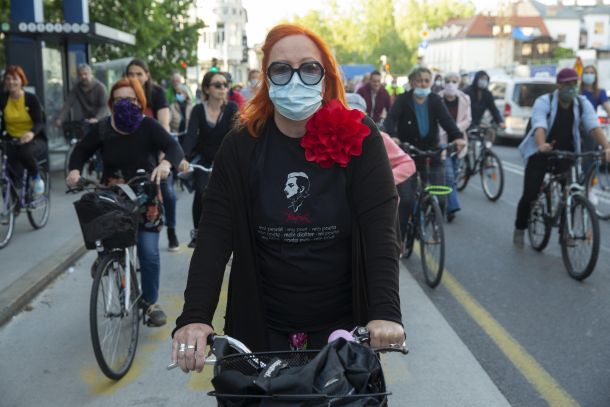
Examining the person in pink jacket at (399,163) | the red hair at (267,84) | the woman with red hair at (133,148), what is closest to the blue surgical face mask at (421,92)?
the person in pink jacket at (399,163)

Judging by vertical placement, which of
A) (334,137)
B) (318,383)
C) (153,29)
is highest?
(153,29)

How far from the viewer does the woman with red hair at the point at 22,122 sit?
8406 millimetres

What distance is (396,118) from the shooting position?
7.79 metres

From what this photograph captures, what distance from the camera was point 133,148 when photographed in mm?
5133

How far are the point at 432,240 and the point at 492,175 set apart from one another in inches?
204

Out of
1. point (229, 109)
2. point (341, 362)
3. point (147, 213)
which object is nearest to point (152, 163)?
point (147, 213)

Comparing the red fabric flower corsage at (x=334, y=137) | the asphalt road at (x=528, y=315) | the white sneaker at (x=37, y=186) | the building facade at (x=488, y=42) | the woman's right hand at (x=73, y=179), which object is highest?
the building facade at (x=488, y=42)

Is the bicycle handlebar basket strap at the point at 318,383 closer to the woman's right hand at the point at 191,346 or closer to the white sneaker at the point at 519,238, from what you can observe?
the woman's right hand at the point at 191,346

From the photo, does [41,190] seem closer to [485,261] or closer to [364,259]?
[485,261]

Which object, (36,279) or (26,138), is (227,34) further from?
(36,279)

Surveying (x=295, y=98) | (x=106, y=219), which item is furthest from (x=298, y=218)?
(x=106, y=219)

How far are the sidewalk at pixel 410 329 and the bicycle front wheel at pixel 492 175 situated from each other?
4607 mm

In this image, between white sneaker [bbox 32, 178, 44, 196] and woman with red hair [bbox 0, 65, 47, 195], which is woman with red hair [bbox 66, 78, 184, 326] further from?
white sneaker [bbox 32, 178, 44, 196]

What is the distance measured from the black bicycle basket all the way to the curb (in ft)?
5.40
